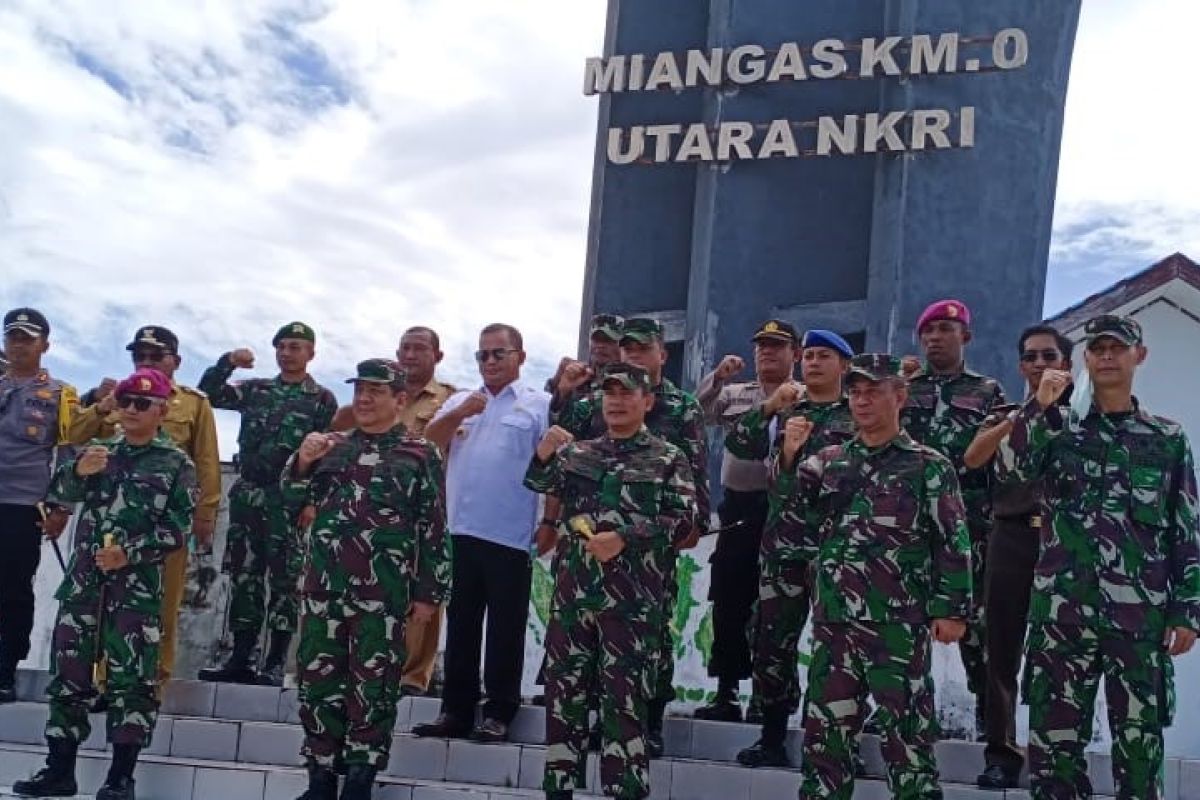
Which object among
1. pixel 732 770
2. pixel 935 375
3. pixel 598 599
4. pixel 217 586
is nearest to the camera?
pixel 598 599

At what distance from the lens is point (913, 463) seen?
4352 millimetres

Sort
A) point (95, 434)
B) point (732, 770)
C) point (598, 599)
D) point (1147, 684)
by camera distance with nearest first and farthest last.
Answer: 1. point (1147, 684)
2. point (598, 599)
3. point (732, 770)
4. point (95, 434)

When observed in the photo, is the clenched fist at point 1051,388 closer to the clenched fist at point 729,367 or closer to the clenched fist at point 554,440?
the clenched fist at point 729,367

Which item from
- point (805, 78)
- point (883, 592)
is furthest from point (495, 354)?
point (805, 78)

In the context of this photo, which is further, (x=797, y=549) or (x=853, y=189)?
(x=853, y=189)

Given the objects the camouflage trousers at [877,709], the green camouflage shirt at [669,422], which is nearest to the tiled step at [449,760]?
the camouflage trousers at [877,709]

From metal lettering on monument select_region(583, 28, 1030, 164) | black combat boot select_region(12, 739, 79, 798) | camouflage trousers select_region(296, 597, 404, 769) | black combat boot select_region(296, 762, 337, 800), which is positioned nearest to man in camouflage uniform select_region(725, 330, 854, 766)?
camouflage trousers select_region(296, 597, 404, 769)

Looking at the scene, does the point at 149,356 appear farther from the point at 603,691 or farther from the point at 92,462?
the point at 603,691

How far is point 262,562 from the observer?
634 centimetres

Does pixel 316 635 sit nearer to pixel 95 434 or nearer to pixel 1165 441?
pixel 95 434

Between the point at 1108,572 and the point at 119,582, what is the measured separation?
→ 3816mm

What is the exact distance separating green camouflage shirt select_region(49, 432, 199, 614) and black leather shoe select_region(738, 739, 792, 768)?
8.22 feet

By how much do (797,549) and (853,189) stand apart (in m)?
6.74

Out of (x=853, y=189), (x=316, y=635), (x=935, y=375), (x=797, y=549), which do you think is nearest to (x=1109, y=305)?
(x=853, y=189)
